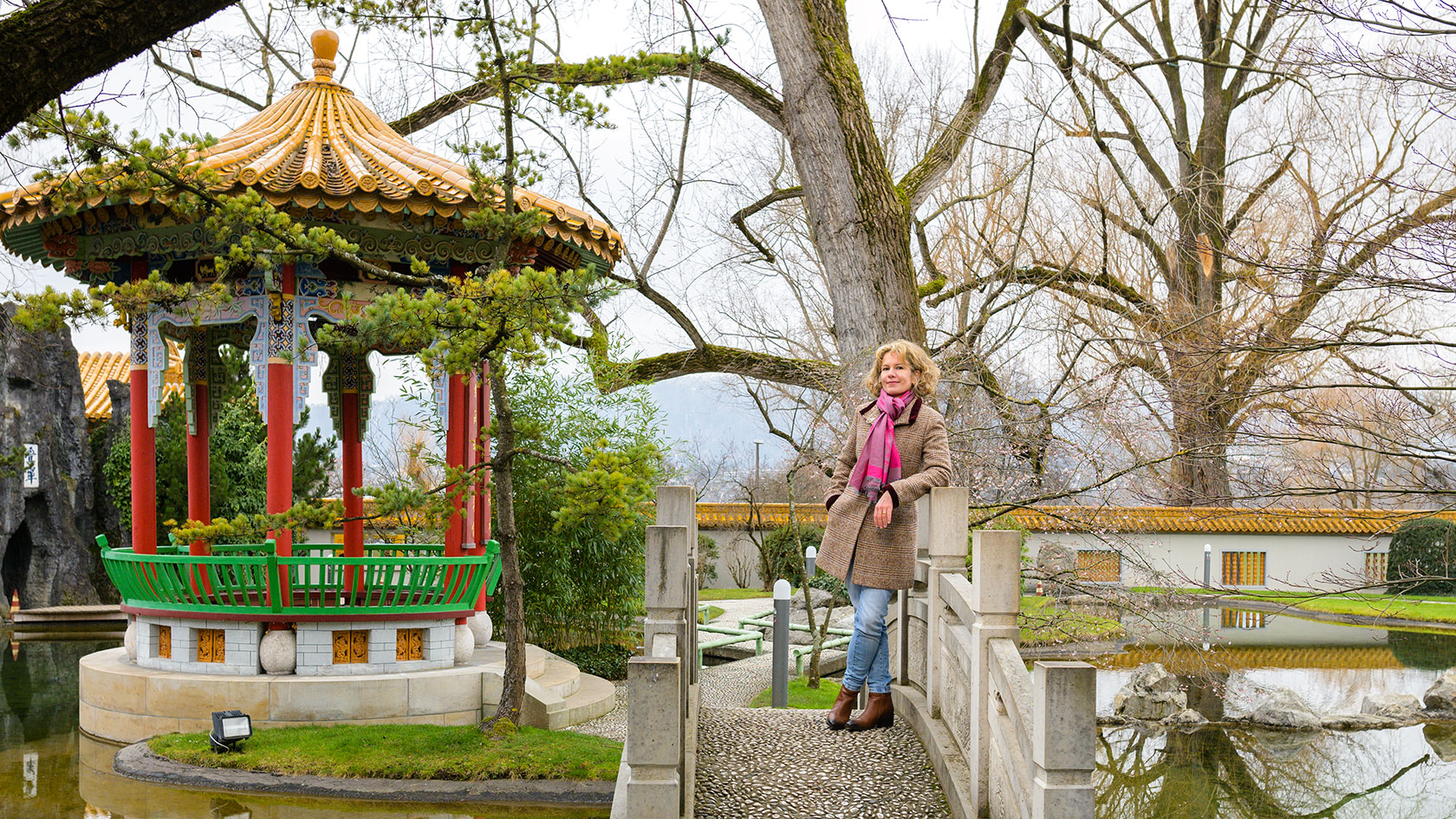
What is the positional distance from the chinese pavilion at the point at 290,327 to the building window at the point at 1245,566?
62.8ft

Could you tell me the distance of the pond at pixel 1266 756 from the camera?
25.8 ft

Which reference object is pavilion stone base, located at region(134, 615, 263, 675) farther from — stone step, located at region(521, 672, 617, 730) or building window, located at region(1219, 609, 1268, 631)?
building window, located at region(1219, 609, 1268, 631)

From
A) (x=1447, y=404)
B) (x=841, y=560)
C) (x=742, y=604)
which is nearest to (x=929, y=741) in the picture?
(x=841, y=560)

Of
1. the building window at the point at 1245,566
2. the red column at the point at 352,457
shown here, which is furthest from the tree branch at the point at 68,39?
the building window at the point at 1245,566

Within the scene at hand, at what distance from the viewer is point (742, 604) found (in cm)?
1802

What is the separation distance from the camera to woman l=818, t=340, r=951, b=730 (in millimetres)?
5012

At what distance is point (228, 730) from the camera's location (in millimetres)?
6973

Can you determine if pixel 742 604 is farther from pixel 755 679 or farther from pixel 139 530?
pixel 139 530

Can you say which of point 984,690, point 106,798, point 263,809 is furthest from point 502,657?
point 984,690

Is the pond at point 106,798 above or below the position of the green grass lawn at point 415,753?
below

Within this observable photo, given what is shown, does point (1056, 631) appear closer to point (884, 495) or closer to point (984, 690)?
point (884, 495)

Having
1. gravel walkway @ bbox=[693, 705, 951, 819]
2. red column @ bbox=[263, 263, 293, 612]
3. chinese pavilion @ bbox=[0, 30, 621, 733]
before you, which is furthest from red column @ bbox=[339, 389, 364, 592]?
gravel walkway @ bbox=[693, 705, 951, 819]

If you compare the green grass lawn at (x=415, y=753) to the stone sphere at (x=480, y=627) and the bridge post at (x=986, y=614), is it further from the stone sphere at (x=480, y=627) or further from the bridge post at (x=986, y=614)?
the bridge post at (x=986, y=614)

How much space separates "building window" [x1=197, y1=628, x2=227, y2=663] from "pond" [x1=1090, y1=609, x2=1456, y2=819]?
6553 millimetres
